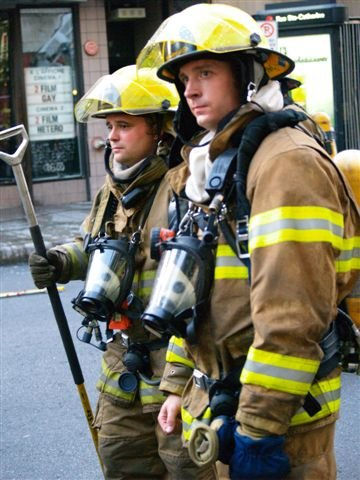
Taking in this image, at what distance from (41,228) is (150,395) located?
9.13 meters

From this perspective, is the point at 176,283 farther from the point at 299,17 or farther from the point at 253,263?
the point at 299,17

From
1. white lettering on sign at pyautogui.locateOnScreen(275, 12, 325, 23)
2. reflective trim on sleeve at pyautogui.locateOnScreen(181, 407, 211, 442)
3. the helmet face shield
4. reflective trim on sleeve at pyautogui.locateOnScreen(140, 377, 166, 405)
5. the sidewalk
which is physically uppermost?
white lettering on sign at pyautogui.locateOnScreen(275, 12, 325, 23)

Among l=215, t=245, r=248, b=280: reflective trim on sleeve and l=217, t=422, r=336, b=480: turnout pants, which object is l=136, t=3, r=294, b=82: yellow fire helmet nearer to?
l=215, t=245, r=248, b=280: reflective trim on sleeve

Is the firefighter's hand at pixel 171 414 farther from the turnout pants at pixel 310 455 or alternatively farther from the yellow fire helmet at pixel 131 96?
the yellow fire helmet at pixel 131 96

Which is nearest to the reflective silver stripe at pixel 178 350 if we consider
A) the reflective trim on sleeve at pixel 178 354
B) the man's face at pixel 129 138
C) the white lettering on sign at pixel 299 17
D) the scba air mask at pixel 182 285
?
the reflective trim on sleeve at pixel 178 354

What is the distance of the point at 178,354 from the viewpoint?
279cm

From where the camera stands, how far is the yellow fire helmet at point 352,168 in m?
3.14

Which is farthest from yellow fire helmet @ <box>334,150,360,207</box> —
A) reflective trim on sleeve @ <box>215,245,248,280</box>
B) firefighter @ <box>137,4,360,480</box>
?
reflective trim on sleeve @ <box>215,245,248,280</box>


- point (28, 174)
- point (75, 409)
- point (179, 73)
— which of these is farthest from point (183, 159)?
point (28, 174)

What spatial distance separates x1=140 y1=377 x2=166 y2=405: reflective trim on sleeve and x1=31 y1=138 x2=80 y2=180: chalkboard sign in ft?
38.6

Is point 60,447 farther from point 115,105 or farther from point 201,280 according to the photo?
point 201,280

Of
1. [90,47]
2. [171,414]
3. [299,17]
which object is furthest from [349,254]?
[90,47]

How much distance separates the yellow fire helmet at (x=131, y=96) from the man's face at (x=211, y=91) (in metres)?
0.96

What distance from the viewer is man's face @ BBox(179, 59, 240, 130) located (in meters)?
2.51
